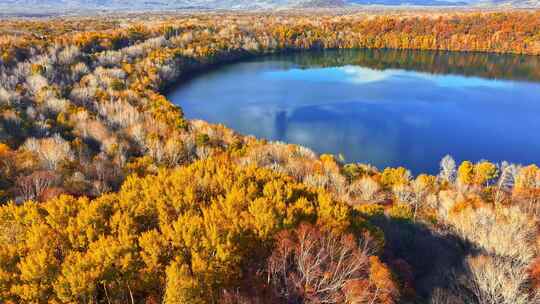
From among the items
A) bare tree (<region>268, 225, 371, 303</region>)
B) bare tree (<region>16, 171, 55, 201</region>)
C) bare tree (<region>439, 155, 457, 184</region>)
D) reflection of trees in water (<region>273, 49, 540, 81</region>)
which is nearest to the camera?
bare tree (<region>268, 225, 371, 303</region>)

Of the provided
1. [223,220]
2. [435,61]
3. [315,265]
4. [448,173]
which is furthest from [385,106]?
[435,61]

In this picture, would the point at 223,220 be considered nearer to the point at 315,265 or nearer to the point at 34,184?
the point at 315,265

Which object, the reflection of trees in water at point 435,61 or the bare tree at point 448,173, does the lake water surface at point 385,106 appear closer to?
the reflection of trees in water at point 435,61

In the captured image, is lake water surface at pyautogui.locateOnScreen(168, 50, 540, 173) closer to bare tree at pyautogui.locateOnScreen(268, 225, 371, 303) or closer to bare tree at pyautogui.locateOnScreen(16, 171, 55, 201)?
bare tree at pyautogui.locateOnScreen(268, 225, 371, 303)

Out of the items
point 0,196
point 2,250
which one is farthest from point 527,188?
point 0,196

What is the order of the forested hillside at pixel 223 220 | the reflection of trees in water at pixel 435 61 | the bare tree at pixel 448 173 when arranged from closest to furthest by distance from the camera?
the forested hillside at pixel 223 220
the bare tree at pixel 448 173
the reflection of trees in water at pixel 435 61

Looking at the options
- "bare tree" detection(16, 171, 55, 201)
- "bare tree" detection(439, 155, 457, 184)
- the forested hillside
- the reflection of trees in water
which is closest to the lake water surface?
the reflection of trees in water

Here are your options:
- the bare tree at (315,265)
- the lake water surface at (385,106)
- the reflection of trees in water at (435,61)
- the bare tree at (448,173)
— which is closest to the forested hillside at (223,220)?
the bare tree at (315,265)
